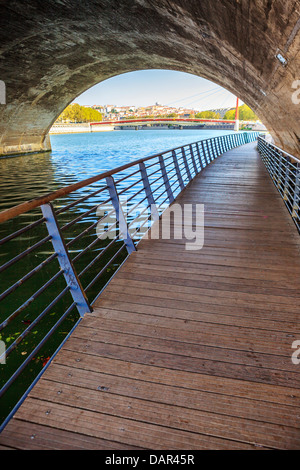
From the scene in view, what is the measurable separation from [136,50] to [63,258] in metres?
19.2

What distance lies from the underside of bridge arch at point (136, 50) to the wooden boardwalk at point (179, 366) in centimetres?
364

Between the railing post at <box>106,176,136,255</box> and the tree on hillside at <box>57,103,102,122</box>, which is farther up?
the tree on hillside at <box>57,103,102,122</box>

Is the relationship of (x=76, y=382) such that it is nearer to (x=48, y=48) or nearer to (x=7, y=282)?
(x=7, y=282)

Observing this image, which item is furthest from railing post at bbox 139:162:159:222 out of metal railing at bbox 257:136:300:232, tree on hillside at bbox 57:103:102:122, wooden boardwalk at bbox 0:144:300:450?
tree on hillside at bbox 57:103:102:122

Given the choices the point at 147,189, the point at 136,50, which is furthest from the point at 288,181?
the point at 136,50

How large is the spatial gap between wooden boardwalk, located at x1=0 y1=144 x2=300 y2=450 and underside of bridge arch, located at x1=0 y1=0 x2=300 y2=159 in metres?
3.64

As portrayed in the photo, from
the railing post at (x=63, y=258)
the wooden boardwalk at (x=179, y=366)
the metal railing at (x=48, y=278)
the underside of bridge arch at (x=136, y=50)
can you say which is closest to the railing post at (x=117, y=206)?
the metal railing at (x=48, y=278)

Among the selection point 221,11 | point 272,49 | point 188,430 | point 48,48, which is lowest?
point 188,430

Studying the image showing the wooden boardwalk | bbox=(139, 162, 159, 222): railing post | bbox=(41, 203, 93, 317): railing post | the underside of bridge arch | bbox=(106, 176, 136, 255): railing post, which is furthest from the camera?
the underside of bridge arch

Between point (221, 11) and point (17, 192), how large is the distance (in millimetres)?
9619

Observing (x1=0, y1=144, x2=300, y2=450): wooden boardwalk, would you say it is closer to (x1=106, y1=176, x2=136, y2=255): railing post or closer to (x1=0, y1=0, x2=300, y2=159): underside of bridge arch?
(x1=106, y1=176, x2=136, y2=255): railing post

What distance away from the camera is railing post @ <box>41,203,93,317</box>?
2.45 metres

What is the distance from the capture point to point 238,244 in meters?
4.50

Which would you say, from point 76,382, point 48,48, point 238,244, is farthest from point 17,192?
point 76,382
